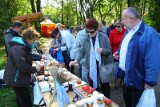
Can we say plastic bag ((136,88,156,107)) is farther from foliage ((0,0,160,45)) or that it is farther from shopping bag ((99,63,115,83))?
foliage ((0,0,160,45))

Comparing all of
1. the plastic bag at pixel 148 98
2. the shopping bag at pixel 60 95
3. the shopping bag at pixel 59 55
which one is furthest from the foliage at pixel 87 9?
the shopping bag at pixel 60 95

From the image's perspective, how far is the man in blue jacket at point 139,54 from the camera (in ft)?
8.96

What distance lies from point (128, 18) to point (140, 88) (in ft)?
3.14

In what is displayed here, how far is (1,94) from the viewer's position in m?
6.05

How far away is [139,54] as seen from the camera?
111 inches

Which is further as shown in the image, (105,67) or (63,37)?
(63,37)

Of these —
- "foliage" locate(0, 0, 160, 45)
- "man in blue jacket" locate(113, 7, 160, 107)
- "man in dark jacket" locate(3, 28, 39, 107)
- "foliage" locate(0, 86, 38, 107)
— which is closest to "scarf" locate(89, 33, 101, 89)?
"man in blue jacket" locate(113, 7, 160, 107)

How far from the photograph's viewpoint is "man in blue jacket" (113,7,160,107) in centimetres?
273

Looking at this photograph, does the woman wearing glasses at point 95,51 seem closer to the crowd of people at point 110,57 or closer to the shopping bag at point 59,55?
the crowd of people at point 110,57

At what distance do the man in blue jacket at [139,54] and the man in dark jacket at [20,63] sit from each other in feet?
4.82

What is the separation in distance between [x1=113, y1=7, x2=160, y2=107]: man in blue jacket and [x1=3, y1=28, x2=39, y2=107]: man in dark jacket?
1.47 metres

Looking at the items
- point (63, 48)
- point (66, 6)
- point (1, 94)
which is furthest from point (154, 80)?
point (66, 6)

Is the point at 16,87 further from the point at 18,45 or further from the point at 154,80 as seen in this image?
the point at 154,80

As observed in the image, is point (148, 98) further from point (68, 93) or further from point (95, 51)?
point (95, 51)
